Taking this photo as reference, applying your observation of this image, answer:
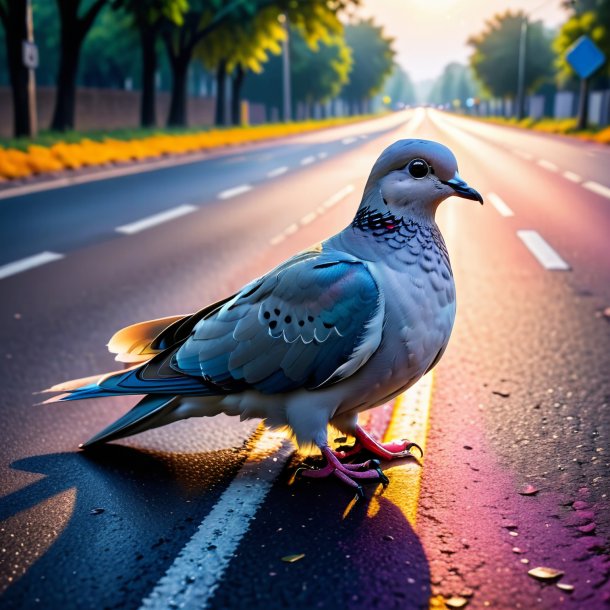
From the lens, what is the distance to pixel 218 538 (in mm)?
2402

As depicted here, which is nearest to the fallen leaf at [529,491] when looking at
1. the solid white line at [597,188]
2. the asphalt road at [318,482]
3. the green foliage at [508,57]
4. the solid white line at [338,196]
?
the asphalt road at [318,482]

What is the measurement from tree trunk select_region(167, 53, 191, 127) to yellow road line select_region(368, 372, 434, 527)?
32509 mm

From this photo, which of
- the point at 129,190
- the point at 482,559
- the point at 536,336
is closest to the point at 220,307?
the point at 482,559

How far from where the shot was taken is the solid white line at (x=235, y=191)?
1336 centimetres

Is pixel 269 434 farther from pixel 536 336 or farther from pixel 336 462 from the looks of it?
pixel 536 336

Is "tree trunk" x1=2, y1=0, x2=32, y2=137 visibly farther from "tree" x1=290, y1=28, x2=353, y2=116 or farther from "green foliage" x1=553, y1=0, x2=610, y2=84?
"tree" x1=290, y1=28, x2=353, y2=116

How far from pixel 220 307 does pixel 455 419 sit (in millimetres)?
1380

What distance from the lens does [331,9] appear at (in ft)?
96.0

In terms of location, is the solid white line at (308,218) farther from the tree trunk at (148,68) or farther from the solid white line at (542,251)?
the tree trunk at (148,68)

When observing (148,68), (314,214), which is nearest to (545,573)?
(314,214)

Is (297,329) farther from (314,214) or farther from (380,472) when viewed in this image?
(314,214)

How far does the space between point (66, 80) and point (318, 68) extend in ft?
172

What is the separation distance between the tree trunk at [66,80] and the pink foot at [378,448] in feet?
75.3

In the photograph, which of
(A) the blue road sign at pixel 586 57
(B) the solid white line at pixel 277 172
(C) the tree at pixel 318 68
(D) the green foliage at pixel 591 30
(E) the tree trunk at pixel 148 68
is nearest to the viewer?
(A) the blue road sign at pixel 586 57
